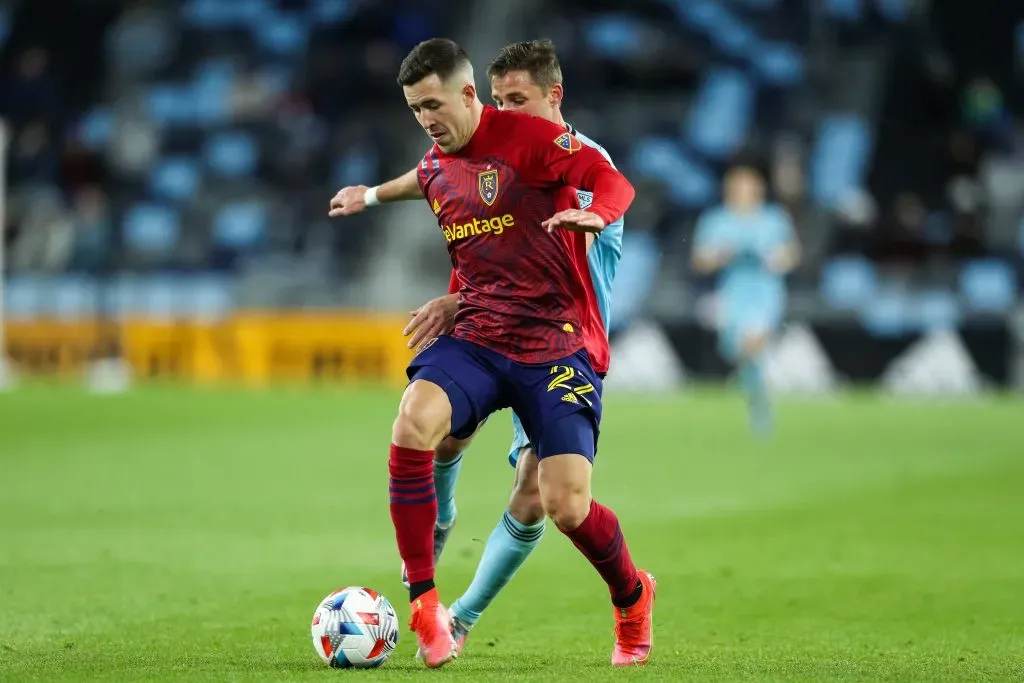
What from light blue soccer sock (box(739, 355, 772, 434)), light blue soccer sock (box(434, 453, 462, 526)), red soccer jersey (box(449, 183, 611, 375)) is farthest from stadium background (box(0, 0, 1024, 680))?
red soccer jersey (box(449, 183, 611, 375))

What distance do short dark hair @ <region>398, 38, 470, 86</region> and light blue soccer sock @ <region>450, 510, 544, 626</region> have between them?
4.87ft

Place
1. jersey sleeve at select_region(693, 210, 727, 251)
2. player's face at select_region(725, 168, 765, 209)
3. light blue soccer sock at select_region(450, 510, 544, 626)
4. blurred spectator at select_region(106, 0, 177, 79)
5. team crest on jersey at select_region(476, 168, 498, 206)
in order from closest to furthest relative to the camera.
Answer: team crest on jersey at select_region(476, 168, 498, 206)
light blue soccer sock at select_region(450, 510, 544, 626)
jersey sleeve at select_region(693, 210, 727, 251)
player's face at select_region(725, 168, 765, 209)
blurred spectator at select_region(106, 0, 177, 79)

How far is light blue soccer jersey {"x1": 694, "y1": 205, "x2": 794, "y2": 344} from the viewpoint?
15.3 m

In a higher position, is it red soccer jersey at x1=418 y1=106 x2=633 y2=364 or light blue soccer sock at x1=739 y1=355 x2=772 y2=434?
red soccer jersey at x1=418 y1=106 x2=633 y2=364

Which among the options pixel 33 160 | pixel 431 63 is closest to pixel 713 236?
pixel 431 63

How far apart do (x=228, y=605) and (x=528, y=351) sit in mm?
1884

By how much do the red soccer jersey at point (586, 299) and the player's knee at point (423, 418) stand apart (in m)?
0.52

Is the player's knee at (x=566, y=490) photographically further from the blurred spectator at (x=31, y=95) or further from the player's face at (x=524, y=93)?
the blurred spectator at (x=31, y=95)

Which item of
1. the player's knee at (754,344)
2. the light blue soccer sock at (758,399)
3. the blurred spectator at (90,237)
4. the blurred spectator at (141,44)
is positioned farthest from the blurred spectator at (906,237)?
the blurred spectator at (141,44)

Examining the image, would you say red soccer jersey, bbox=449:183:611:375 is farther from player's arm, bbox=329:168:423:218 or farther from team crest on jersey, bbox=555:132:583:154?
player's arm, bbox=329:168:423:218

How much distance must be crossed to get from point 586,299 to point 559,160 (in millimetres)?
490

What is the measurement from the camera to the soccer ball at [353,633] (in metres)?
5.02

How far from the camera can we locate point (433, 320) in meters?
5.41

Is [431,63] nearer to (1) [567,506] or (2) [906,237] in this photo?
(1) [567,506]
